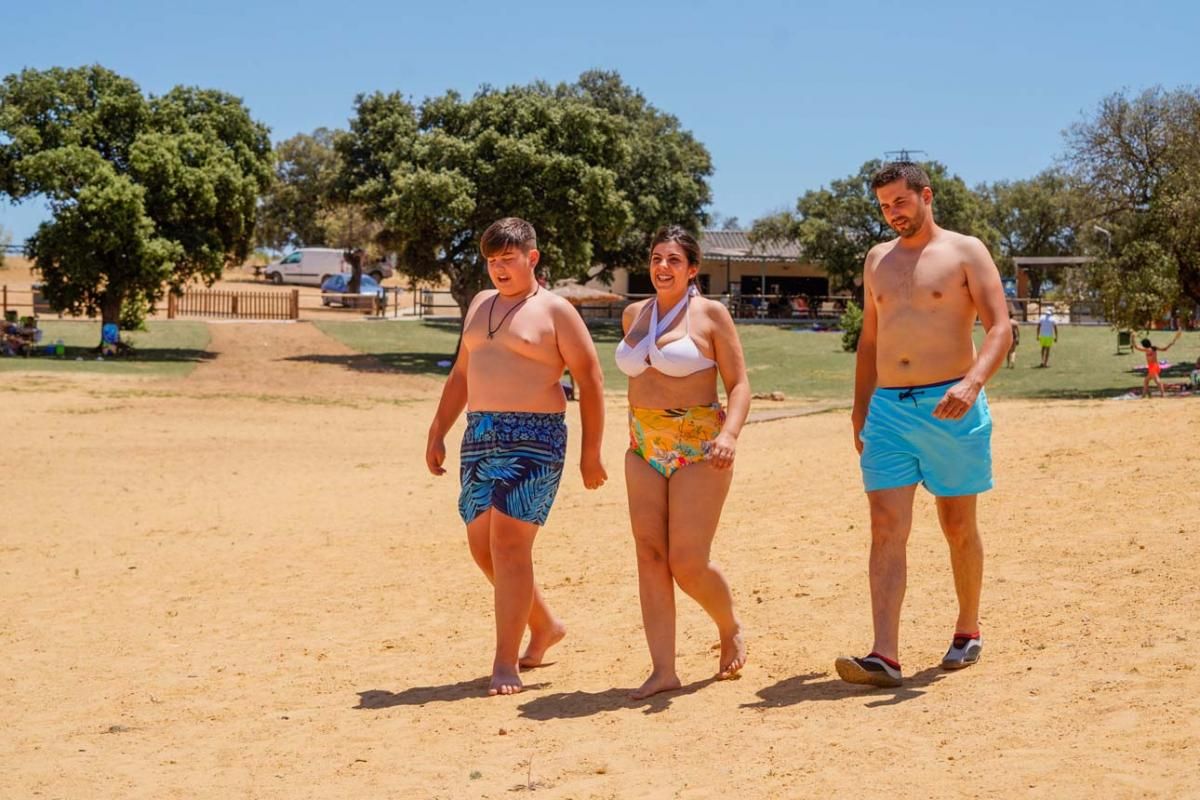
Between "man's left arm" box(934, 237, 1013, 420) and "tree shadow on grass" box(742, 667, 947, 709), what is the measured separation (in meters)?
1.14

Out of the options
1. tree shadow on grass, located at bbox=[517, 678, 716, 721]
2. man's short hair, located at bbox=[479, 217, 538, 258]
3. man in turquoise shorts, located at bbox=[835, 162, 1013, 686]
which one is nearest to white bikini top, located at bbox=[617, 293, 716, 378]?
man's short hair, located at bbox=[479, 217, 538, 258]

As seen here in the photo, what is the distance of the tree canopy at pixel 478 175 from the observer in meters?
39.2

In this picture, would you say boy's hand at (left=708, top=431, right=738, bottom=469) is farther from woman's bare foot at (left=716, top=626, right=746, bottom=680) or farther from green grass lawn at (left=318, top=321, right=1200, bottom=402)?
green grass lawn at (left=318, top=321, right=1200, bottom=402)

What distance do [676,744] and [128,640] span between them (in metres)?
4.03

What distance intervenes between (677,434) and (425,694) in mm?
1787

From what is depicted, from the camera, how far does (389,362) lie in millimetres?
39625

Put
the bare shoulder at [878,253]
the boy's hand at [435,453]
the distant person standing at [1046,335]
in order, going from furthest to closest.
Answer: the distant person standing at [1046,335] → the boy's hand at [435,453] → the bare shoulder at [878,253]

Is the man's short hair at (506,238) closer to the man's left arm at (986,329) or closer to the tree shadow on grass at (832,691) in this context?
the man's left arm at (986,329)

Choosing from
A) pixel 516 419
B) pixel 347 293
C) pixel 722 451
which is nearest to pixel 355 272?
pixel 347 293

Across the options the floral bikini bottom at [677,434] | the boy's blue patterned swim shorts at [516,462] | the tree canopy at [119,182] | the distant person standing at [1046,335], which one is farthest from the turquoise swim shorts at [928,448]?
the tree canopy at [119,182]

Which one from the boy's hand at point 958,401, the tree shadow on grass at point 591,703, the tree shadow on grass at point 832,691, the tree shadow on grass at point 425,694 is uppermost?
the boy's hand at point 958,401

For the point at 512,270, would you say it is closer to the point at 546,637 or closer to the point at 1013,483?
the point at 546,637

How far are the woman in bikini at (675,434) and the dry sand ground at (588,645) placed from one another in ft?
1.50

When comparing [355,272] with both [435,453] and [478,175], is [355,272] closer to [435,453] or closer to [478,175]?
[478,175]
